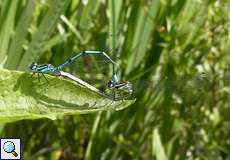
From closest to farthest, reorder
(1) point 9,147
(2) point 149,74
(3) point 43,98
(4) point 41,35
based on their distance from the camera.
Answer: (3) point 43,98 < (1) point 9,147 < (4) point 41,35 < (2) point 149,74

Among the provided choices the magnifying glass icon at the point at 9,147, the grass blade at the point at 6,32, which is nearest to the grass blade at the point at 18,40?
the grass blade at the point at 6,32

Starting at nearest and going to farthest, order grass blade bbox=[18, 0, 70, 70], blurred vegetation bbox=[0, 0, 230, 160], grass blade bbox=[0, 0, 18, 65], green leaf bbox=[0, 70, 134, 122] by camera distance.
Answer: green leaf bbox=[0, 70, 134, 122] < grass blade bbox=[18, 0, 70, 70] < grass blade bbox=[0, 0, 18, 65] < blurred vegetation bbox=[0, 0, 230, 160]

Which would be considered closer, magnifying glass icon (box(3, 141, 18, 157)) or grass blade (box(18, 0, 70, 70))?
magnifying glass icon (box(3, 141, 18, 157))

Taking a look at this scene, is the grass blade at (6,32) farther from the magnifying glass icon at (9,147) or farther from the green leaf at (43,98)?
the green leaf at (43,98)

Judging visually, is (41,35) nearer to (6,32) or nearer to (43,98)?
(6,32)

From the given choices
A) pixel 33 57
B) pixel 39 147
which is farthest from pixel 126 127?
pixel 33 57

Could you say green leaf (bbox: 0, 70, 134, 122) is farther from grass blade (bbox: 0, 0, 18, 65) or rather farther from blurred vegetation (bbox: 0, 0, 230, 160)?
blurred vegetation (bbox: 0, 0, 230, 160)

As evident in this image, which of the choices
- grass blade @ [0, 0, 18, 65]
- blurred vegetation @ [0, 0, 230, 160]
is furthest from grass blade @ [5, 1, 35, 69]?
blurred vegetation @ [0, 0, 230, 160]

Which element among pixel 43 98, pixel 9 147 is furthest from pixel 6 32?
pixel 43 98
